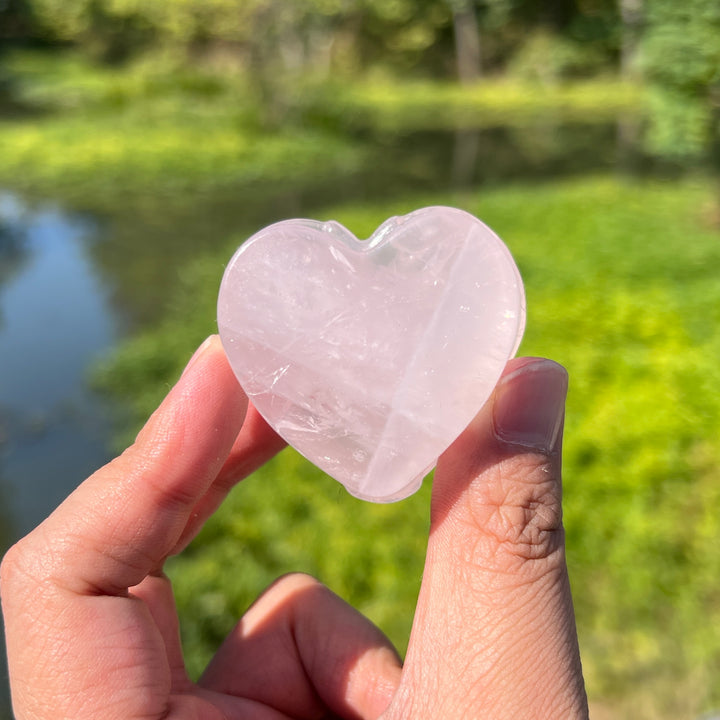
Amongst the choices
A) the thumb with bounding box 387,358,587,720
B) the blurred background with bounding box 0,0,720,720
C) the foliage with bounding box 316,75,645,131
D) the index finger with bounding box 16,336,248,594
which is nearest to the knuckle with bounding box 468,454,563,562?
the thumb with bounding box 387,358,587,720

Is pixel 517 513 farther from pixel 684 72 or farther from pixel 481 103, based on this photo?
pixel 481 103

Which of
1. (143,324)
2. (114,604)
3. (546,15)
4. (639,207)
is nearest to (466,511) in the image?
(114,604)

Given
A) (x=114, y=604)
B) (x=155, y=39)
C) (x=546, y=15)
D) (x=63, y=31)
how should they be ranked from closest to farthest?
(x=114, y=604)
(x=546, y=15)
(x=155, y=39)
(x=63, y=31)

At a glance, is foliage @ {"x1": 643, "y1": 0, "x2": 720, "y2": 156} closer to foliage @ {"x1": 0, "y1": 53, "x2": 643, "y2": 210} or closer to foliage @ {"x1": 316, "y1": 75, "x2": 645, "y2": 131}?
foliage @ {"x1": 0, "y1": 53, "x2": 643, "y2": 210}

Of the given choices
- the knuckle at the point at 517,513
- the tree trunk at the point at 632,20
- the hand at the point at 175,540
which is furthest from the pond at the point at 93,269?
the tree trunk at the point at 632,20

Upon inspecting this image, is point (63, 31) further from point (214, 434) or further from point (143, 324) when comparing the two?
point (214, 434)

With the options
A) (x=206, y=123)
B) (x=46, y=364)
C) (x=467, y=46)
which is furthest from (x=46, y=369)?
(x=467, y=46)
